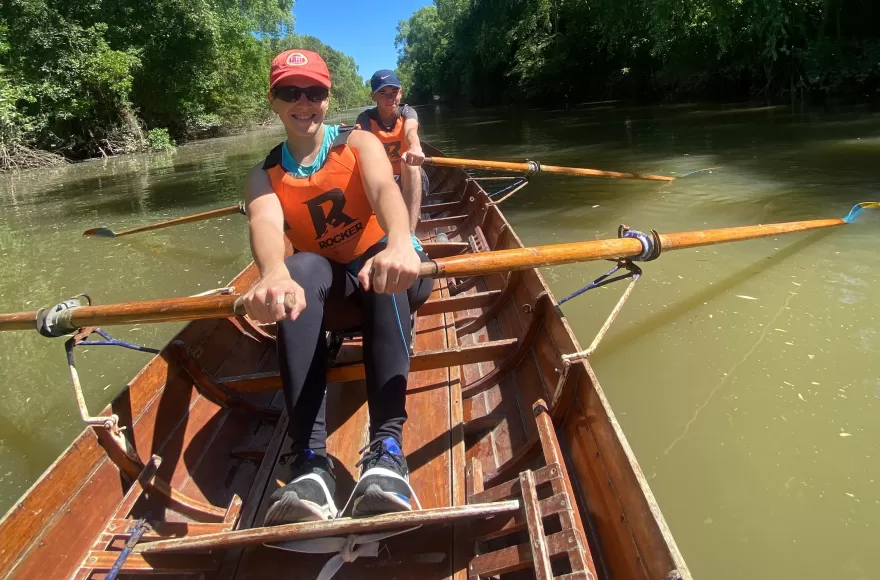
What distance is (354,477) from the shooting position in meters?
2.23

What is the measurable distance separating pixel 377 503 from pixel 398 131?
427 centimetres

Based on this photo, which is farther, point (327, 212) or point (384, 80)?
point (384, 80)

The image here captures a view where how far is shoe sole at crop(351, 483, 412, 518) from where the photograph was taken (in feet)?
5.59

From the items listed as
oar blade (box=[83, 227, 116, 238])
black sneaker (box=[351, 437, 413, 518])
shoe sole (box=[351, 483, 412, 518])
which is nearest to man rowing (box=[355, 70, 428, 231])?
black sneaker (box=[351, 437, 413, 518])

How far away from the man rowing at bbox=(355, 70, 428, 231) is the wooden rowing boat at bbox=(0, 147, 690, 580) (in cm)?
177

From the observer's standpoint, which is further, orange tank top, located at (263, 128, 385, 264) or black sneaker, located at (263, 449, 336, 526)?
orange tank top, located at (263, 128, 385, 264)

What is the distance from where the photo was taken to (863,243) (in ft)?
15.8

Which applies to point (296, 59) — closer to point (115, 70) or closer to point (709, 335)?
point (709, 335)

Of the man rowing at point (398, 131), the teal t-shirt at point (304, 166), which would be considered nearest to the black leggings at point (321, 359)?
the teal t-shirt at point (304, 166)

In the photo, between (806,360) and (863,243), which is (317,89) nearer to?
(806,360)

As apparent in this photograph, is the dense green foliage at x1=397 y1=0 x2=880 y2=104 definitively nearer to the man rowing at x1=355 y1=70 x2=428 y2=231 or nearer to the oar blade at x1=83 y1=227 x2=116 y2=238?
the man rowing at x1=355 y1=70 x2=428 y2=231

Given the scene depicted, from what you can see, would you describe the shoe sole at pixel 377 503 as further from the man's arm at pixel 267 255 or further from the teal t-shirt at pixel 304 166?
the teal t-shirt at pixel 304 166

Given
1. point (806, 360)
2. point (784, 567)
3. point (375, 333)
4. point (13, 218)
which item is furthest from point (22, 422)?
point (13, 218)

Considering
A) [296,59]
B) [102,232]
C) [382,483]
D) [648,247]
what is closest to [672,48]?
[102,232]
